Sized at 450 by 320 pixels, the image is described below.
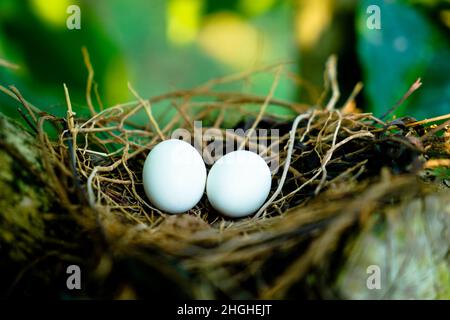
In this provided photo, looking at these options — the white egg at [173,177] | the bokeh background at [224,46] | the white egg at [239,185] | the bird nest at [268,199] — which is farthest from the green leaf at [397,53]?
the white egg at [173,177]

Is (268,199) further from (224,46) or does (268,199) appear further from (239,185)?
(224,46)

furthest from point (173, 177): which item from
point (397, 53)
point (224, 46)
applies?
point (397, 53)

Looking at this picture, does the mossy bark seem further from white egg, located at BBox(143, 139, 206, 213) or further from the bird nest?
white egg, located at BBox(143, 139, 206, 213)

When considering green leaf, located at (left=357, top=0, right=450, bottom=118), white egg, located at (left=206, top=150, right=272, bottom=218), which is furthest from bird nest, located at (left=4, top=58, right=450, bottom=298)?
green leaf, located at (left=357, top=0, right=450, bottom=118)

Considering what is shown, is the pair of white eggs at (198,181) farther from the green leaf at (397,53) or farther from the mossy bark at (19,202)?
the green leaf at (397,53)
